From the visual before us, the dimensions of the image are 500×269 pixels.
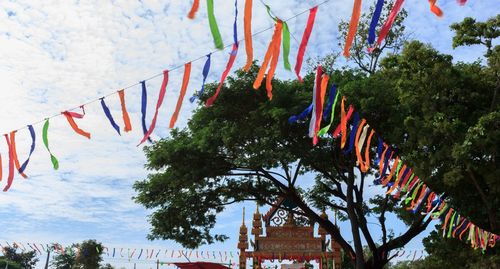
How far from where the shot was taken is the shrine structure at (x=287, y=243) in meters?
16.3

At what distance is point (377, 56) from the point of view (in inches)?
621

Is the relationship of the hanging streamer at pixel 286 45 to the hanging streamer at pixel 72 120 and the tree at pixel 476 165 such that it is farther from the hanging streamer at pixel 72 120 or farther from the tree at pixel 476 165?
the tree at pixel 476 165

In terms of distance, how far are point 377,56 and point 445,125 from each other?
5.57 metres

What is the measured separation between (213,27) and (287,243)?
13368 mm

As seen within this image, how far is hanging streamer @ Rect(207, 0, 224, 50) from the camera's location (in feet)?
13.3

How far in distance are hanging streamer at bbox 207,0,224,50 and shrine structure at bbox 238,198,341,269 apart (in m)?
13.2

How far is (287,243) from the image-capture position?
1653 centimetres

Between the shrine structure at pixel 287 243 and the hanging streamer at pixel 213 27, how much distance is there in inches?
521

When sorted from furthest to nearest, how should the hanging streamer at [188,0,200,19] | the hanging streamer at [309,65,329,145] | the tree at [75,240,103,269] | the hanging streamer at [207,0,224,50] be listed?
the tree at [75,240,103,269] < the hanging streamer at [309,65,329,145] < the hanging streamer at [207,0,224,50] < the hanging streamer at [188,0,200,19]

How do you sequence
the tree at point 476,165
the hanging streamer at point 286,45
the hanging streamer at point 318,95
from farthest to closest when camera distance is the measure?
the tree at point 476,165 → the hanging streamer at point 318,95 → the hanging streamer at point 286,45

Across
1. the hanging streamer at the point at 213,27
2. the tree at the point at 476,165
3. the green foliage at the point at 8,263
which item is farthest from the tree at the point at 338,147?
the green foliage at the point at 8,263

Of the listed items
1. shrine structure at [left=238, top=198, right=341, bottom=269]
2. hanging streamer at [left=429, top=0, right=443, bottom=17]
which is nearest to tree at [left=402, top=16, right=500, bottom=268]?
shrine structure at [left=238, top=198, right=341, bottom=269]

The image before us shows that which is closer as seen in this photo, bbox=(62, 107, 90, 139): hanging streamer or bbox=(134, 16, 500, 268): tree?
bbox=(62, 107, 90, 139): hanging streamer

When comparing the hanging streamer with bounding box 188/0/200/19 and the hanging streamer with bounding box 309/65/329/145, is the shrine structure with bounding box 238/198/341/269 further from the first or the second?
the hanging streamer with bounding box 188/0/200/19
